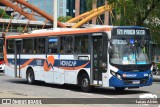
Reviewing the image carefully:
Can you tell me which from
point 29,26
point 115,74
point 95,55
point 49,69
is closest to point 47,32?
point 49,69

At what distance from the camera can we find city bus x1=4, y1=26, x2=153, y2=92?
18312mm

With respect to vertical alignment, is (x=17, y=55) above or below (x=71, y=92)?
above

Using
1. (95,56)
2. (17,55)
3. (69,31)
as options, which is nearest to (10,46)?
(17,55)

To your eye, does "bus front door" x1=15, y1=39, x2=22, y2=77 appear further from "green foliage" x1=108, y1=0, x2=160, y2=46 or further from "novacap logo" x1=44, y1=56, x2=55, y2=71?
"green foliage" x1=108, y1=0, x2=160, y2=46

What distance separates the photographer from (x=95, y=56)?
63.1 feet

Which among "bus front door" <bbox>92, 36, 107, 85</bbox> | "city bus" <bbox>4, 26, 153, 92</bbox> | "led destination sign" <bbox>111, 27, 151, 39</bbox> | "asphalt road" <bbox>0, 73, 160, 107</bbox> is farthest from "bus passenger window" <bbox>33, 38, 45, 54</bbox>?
"led destination sign" <bbox>111, 27, 151, 39</bbox>

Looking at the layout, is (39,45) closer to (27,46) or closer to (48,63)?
(48,63)

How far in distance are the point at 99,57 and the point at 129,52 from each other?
1404 mm

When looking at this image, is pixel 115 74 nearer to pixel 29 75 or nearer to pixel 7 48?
pixel 29 75

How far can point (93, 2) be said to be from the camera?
113ft

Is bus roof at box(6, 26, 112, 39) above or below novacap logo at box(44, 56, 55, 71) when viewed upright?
above

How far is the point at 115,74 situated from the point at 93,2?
1705cm

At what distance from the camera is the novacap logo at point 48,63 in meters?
22.7

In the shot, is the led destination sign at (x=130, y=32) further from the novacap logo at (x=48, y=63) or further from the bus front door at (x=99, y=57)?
the novacap logo at (x=48, y=63)
